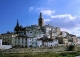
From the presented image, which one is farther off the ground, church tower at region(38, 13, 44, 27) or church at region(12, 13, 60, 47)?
church tower at region(38, 13, 44, 27)

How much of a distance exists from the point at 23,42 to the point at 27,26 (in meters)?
19.8

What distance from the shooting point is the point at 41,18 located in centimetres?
8869

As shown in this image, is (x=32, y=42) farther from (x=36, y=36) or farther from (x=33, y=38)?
(x=36, y=36)

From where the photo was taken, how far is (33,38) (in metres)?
69.2

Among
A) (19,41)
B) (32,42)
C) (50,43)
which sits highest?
(19,41)

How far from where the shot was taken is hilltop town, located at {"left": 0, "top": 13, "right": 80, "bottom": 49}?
2628 inches

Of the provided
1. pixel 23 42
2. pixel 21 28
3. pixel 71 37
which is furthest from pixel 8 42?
pixel 71 37

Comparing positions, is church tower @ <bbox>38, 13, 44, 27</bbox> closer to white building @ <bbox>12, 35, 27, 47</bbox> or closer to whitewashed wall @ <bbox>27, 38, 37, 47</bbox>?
whitewashed wall @ <bbox>27, 38, 37, 47</bbox>

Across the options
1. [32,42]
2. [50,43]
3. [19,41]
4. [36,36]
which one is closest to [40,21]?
[36,36]

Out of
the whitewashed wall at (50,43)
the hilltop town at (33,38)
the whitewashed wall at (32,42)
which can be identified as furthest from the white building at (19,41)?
the whitewashed wall at (50,43)

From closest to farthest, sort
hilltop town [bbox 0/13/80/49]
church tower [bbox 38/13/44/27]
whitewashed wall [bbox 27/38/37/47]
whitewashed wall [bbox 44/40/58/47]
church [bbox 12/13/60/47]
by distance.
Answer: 1. hilltop town [bbox 0/13/80/49]
2. church [bbox 12/13/60/47]
3. whitewashed wall [bbox 27/38/37/47]
4. whitewashed wall [bbox 44/40/58/47]
5. church tower [bbox 38/13/44/27]

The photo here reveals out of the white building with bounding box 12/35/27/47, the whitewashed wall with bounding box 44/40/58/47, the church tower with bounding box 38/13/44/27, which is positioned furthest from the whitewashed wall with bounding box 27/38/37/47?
the church tower with bounding box 38/13/44/27

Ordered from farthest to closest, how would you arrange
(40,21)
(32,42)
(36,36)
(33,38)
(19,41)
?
(40,21) < (36,36) < (33,38) < (32,42) < (19,41)

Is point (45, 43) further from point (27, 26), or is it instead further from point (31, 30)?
point (27, 26)
